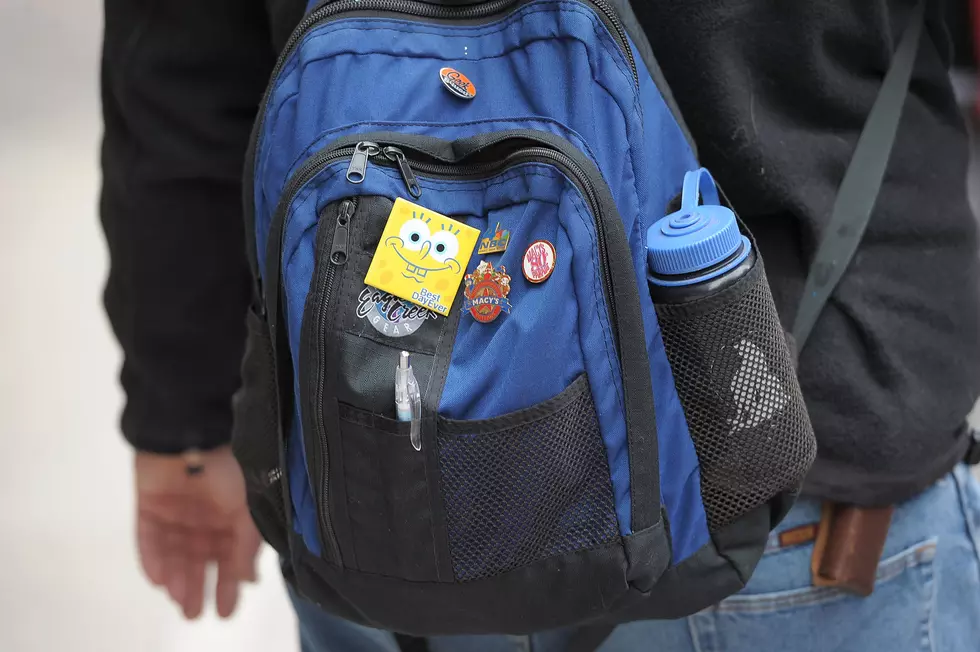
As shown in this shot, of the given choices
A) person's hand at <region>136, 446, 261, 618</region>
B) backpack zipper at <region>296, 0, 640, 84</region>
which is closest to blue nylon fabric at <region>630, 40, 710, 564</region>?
backpack zipper at <region>296, 0, 640, 84</region>

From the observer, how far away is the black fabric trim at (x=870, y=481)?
715 mm

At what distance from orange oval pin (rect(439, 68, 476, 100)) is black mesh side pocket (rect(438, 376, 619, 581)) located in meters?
0.20

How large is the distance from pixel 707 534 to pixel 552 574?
115 millimetres

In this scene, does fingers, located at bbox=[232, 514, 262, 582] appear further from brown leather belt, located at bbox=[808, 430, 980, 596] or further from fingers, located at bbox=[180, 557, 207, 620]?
brown leather belt, located at bbox=[808, 430, 980, 596]

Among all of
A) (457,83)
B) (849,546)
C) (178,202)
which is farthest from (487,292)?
(178,202)

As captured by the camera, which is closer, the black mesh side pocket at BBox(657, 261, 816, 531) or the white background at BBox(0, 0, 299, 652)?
the black mesh side pocket at BBox(657, 261, 816, 531)

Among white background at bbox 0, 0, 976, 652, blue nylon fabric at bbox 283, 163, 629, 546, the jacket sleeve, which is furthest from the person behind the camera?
white background at bbox 0, 0, 976, 652

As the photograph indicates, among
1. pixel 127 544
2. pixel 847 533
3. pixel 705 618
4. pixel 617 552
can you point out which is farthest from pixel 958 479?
pixel 127 544

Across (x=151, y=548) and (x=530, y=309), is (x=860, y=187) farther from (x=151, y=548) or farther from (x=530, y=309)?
(x=151, y=548)

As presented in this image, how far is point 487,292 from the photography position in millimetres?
596

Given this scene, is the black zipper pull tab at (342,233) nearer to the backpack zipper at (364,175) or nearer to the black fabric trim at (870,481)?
the backpack zipper at (364,175)

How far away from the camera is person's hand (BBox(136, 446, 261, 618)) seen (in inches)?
39.9

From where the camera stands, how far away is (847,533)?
2.40ft

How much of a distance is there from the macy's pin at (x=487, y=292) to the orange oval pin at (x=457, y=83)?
11cm
